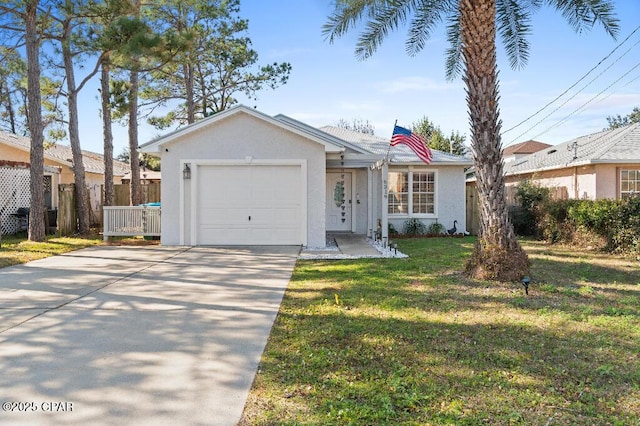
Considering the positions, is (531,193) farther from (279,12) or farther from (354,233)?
(279,12)

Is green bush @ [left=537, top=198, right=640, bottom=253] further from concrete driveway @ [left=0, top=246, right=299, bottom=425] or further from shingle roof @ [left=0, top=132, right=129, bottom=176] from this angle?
shingle roof @ [left=0, top=132, right=129, bottom=176]

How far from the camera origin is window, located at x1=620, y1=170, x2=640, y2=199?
17.3 metres

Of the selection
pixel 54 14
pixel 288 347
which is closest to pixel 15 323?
pixel 288 347

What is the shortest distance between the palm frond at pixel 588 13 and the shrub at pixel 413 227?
28.9 feet

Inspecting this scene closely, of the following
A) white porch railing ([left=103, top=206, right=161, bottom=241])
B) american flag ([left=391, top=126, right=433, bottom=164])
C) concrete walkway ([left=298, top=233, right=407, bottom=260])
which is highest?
american flag ([left=391, top=126, right=433, bottom=164])

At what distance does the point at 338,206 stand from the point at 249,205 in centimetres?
472

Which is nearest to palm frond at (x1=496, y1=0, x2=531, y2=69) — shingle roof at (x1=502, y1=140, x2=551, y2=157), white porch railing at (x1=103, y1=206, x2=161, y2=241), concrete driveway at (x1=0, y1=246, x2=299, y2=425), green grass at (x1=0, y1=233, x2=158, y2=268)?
concrete driveway at (x1=0, y1=246, x2=299, y2=425)

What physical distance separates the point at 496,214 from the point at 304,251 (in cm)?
547

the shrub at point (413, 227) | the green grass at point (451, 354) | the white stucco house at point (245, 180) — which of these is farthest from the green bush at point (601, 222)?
the white stucco house at point (245, 180)

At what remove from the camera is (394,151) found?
18281 millimetres

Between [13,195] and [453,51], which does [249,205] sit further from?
[13,195]

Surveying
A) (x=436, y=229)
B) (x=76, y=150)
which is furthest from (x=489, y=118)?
(x=76, y=150)

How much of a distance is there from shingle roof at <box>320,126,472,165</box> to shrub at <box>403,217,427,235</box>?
2.16 meters

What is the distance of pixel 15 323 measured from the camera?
19.0 feet
